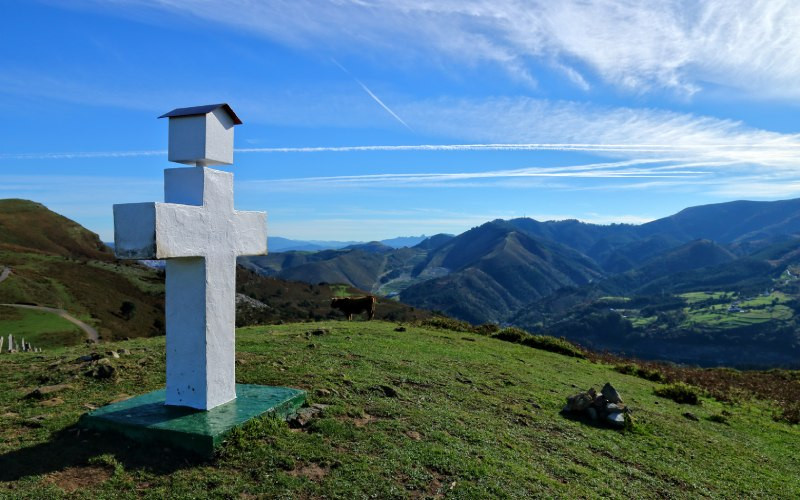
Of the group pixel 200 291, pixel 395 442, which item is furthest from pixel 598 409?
pixel 200 291

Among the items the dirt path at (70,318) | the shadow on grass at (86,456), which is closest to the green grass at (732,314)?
the dirt path at (70,318)

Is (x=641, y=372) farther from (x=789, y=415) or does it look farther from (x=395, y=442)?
(x=395, y=442)

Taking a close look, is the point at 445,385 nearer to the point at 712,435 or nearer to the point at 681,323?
the point at 712,435

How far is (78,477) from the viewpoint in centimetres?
540

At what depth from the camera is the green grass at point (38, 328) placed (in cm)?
3048

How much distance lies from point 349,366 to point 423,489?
5283 millimetres

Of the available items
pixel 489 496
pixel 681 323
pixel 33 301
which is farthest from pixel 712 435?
pixel 681 323

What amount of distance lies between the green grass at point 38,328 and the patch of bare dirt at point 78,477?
28.7 meters

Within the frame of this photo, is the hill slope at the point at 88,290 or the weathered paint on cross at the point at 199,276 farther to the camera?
the hill slope at the point at 88,290

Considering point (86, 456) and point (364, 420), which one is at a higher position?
point (86, 456)

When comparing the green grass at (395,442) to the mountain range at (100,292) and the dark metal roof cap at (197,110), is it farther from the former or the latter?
the mountain range at (100,292)

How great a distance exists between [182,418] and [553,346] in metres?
17.6

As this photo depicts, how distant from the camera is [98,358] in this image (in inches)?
404

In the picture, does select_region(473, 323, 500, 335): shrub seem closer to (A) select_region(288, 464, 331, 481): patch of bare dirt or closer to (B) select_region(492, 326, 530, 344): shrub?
(B) select_region(492, 326, 530, 344): shrub
